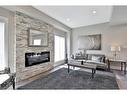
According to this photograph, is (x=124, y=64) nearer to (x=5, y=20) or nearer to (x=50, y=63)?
(x=50, y=63)

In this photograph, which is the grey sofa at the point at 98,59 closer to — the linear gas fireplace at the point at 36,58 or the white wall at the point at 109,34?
the white wall at the point at 109,34

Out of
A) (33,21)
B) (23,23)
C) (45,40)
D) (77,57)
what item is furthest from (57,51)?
(23,23)

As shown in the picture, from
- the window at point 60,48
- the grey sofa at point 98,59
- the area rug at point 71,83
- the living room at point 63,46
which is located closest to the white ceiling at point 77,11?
the living room at point 63,46

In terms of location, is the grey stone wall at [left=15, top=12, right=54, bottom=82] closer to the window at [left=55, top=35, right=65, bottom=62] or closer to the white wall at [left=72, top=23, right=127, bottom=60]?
the window at [left=55, top=35, right=65, bottom=62]

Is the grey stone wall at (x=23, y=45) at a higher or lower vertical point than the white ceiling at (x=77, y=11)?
lower

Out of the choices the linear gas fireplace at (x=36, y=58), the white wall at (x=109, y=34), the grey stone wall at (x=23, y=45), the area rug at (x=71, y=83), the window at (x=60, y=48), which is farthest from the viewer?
the window at (x=60, y=48)

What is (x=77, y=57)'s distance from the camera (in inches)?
260

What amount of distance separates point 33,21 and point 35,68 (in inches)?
82.3

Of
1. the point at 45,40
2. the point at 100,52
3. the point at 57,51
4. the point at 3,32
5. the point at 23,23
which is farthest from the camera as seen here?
the point at 57,51

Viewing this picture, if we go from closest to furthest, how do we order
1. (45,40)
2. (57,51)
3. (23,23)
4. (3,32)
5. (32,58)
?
(3,32) < (23,23) < (32,58) < (45,40) < (57,51)

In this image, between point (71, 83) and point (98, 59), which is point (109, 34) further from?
point (71, 83)

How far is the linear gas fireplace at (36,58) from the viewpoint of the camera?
4.06 meters

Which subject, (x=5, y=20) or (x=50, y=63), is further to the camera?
(x=50, y=63)

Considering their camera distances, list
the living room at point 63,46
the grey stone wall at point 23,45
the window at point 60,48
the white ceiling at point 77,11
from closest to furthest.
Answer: the living room at point 63,46
the grey stone wall at point 23,45
the white ceiling at point 77,11
the window at point 60,48
